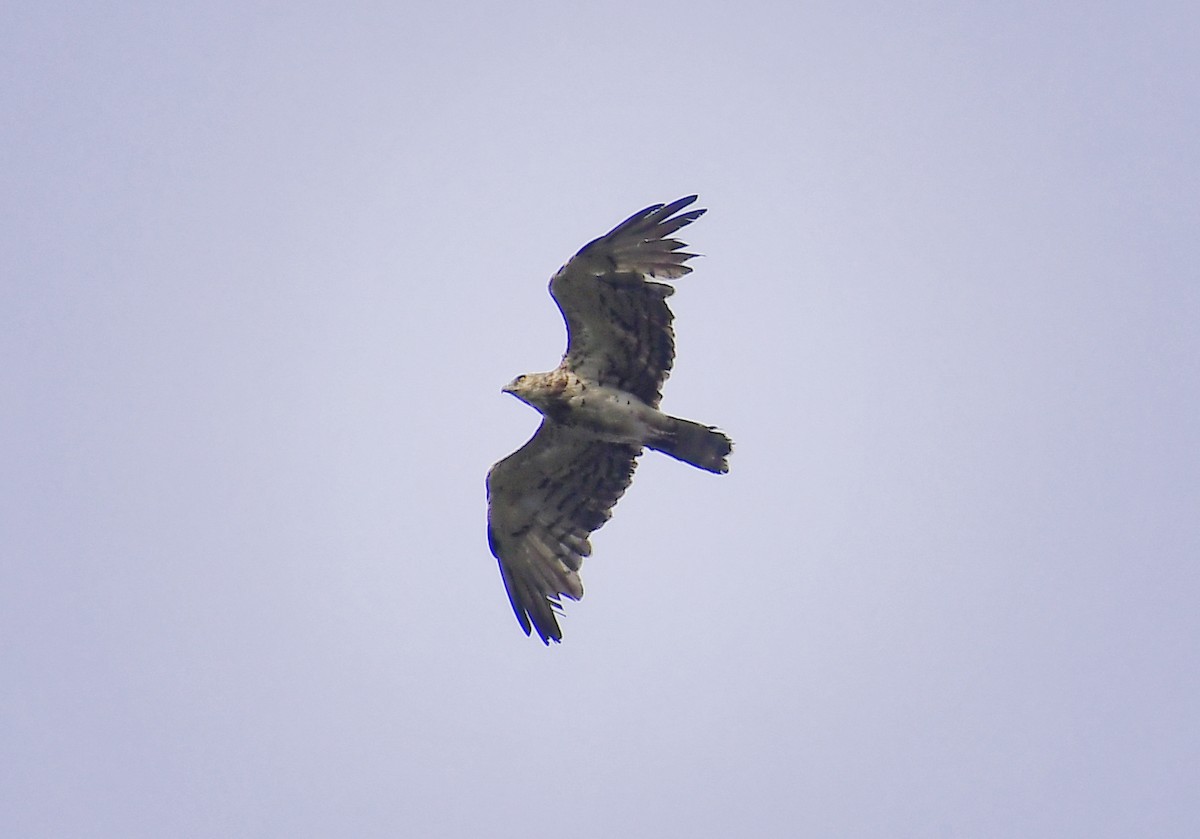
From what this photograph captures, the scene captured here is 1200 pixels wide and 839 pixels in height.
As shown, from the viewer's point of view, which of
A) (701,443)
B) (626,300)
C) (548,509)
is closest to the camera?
(626,300)

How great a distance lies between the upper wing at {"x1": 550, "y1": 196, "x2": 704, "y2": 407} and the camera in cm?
1234

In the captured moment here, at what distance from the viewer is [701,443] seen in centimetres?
1262

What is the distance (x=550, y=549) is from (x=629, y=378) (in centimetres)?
185

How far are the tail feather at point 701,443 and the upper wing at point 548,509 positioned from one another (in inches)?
22.6

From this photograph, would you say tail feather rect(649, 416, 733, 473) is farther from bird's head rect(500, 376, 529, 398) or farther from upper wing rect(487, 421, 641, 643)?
bird's head rect(500, 376, 529, 398)

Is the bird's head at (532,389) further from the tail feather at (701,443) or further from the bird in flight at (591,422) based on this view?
the tail feather at (701,443)

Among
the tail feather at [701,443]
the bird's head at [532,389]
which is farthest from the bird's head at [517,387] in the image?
the tail feather at [701,443]

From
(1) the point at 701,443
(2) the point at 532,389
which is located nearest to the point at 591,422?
(2) the point at 532,389

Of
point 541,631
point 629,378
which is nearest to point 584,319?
point 629,378

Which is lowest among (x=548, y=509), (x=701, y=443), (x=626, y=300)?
(x=548, y=509)

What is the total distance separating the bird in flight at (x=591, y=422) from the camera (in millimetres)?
12391

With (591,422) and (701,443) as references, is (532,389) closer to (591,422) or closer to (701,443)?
(591,422)

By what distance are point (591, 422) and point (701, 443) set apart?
1.05 meters

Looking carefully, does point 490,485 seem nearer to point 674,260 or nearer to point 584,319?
point 584,319
